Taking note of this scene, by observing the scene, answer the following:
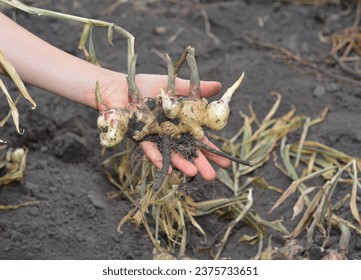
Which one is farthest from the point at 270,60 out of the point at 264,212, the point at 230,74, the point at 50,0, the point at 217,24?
the point at 50,0

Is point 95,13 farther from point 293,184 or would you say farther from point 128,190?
point 293,184

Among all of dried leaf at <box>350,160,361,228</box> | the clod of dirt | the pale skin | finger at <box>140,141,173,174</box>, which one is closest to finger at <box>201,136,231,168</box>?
the pale skin

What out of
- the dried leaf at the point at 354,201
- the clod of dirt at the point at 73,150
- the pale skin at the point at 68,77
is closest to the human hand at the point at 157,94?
the pale skin at the point at 68,77

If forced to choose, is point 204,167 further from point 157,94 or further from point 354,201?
point 354,201

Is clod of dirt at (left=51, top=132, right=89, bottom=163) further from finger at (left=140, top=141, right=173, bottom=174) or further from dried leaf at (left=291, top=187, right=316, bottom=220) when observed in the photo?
dried leaf at (left=291, top=187, right=316, bottom=220)

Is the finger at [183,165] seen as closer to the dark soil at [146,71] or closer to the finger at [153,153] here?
the finger at [153,153]

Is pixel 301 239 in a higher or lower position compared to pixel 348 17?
lower

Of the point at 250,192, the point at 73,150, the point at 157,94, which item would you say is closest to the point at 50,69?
the point at 157,94
